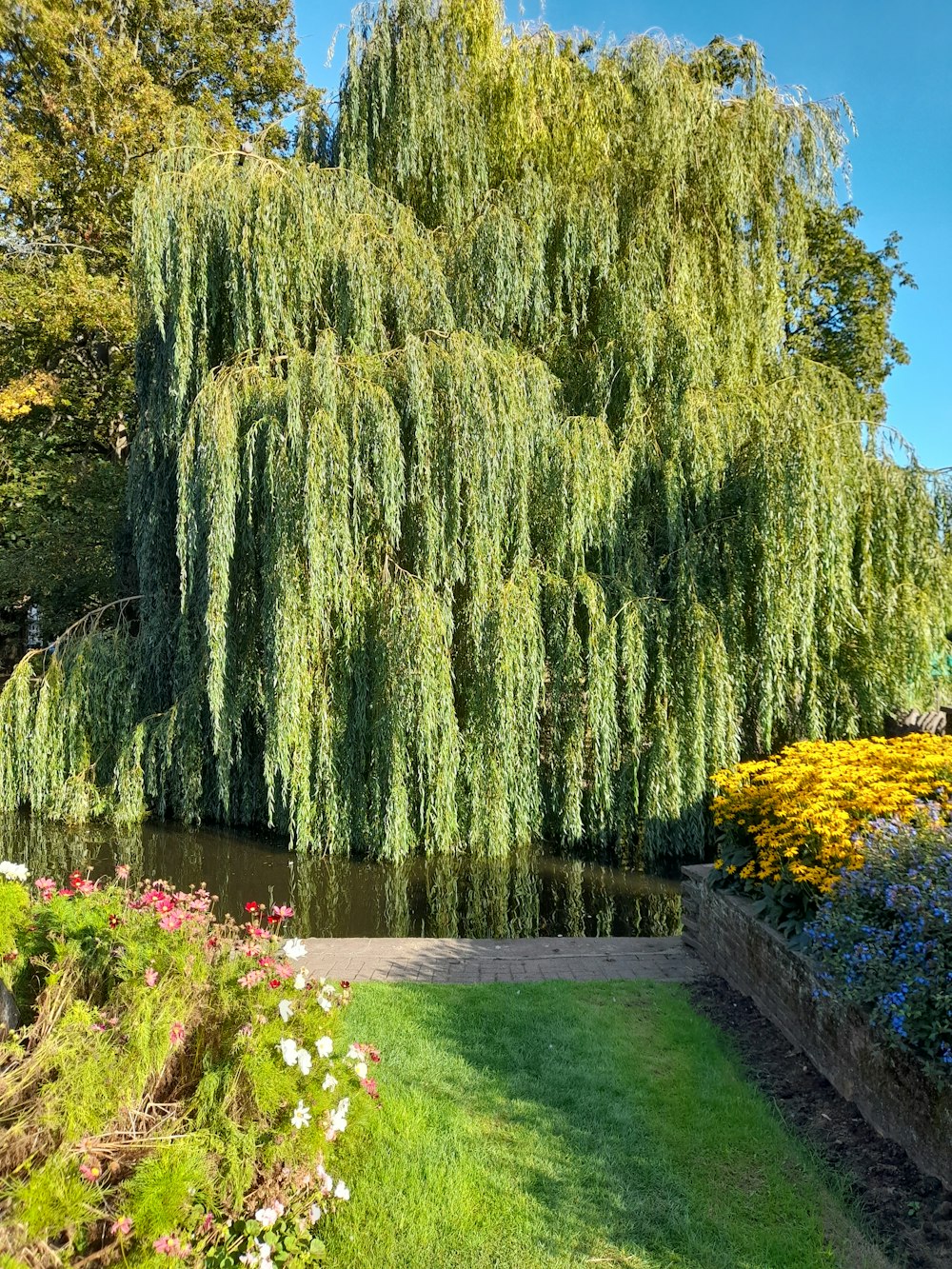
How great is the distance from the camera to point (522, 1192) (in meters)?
2.91

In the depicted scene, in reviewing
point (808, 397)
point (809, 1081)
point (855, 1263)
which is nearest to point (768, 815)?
point (809, 1081)

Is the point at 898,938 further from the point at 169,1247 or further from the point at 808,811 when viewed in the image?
the point at 169,1247

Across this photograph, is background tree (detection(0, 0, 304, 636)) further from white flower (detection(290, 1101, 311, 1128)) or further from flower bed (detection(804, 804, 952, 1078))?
flower bed (detection(804, 804, 952, 1078))

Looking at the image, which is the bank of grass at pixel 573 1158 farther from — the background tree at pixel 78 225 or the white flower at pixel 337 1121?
the background tree at pixel 78 225

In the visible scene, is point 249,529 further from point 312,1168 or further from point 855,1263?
point 855,1263

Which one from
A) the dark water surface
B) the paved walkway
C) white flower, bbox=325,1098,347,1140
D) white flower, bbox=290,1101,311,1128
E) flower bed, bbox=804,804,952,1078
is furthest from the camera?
the dark water surface

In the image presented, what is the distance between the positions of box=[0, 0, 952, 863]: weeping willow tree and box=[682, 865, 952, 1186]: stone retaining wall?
2.88 m

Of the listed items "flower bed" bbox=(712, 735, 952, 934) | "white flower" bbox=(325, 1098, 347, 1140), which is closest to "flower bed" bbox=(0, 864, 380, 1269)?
"white flower" bbox=(325, 1098, 347, 1140)

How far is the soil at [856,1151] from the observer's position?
2.70 metres

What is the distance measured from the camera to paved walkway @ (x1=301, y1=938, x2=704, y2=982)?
5109mm

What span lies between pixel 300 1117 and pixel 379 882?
17.4ft

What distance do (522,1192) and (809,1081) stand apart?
1523mm

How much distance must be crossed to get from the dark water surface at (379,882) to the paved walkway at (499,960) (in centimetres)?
77

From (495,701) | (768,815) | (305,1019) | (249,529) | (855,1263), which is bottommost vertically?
(855,1263)
